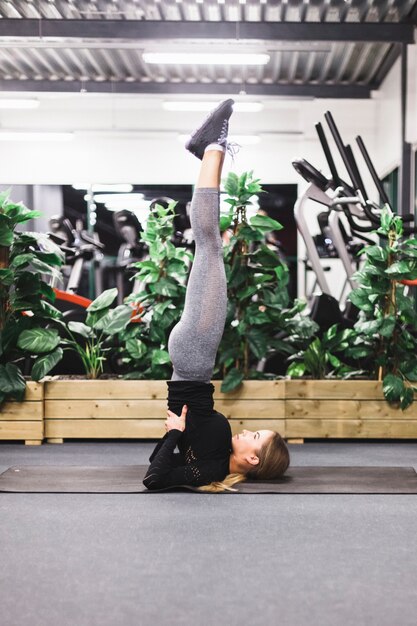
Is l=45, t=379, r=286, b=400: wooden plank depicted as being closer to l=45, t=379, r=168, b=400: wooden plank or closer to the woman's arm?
l=45, t=379, r=168, b=400: wooden plank

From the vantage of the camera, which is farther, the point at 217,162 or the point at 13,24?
the point at 13,24

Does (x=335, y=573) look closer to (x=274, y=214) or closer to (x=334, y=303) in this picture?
(x=334, y=303)

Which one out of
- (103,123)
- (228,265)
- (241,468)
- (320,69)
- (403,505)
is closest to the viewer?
(403,505)

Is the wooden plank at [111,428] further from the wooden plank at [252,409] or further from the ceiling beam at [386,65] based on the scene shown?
the ceiling beam at [386,65]

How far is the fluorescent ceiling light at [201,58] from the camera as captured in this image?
6.84 meters

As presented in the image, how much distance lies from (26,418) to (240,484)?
165 cm

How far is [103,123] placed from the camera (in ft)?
37.1

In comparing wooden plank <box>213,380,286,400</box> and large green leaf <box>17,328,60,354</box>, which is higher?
large green leaf <box>17,328,60,354</box>

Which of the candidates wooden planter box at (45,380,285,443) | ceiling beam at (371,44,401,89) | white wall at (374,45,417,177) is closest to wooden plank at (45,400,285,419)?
wooden planter box at (45,380,285,443)

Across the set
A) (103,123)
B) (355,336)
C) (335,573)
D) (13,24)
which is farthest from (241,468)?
(103,123)

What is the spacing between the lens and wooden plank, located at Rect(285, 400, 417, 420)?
4367 mm

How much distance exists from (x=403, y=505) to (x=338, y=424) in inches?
57.2

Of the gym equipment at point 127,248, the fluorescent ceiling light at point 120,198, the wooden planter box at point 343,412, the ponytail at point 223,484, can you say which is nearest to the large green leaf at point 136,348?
the wooden planter box at point 343,412

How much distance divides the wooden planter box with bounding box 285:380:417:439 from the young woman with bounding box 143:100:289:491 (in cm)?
114
